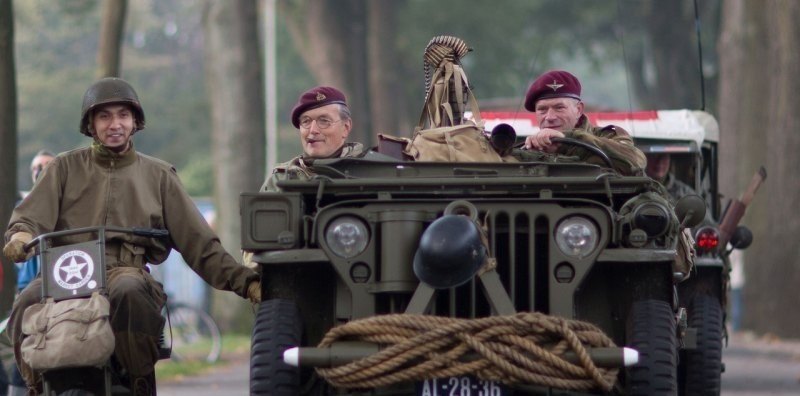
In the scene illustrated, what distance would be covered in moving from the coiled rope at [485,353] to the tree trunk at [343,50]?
91.7 feet

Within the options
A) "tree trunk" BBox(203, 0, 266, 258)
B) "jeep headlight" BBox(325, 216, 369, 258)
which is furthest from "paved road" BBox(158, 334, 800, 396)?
"jeep headlight" BBox(325, 216, 369, 258)

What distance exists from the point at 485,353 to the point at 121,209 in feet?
7.69

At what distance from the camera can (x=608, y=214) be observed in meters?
7.68

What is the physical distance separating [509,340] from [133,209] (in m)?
2.36

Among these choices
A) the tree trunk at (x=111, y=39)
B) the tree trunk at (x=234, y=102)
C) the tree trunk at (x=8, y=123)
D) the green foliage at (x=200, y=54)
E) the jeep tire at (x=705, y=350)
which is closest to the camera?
the jeep tire at (x=705, y=350)

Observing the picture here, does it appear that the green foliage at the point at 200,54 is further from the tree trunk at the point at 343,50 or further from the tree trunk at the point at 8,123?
the tree trunk at the point at 8,123

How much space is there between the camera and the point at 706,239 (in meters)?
11.3

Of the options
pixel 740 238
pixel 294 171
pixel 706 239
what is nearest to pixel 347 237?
pixel 294 171

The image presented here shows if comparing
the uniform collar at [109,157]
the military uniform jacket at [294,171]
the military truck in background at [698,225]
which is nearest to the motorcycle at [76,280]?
the uniform collar at [109,157]

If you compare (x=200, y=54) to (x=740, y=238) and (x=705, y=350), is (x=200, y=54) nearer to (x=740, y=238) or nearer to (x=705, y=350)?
(x=740, y=238)

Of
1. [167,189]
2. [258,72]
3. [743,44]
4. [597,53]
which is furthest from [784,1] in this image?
[597,53]

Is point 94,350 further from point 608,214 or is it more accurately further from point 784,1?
point 784,1

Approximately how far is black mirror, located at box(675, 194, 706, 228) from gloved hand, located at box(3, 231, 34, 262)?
10.4ft

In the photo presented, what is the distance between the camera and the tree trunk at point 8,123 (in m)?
13.0
